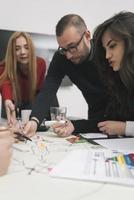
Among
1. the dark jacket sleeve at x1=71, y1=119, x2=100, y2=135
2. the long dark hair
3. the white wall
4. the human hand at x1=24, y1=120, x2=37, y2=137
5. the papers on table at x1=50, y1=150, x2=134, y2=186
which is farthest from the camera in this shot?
the white wall

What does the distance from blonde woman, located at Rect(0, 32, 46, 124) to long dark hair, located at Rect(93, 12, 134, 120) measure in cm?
71

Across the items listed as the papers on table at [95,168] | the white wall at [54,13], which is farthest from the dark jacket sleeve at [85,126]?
the white wall at [54,13]

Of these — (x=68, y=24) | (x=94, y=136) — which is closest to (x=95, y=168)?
(x=94, y=136)

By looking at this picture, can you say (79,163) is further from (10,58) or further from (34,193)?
(10,58)

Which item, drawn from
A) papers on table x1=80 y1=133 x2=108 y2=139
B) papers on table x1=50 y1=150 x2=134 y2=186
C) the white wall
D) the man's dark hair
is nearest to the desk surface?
papers on table x1=50 y1=150 x2=134 y2=186

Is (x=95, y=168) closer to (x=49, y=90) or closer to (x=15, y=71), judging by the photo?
(x=49, y=90)

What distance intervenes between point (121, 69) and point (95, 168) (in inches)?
23.1

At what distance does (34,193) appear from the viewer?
0.69 meters

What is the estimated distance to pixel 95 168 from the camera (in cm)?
85

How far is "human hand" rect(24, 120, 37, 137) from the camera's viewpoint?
1.37 metres

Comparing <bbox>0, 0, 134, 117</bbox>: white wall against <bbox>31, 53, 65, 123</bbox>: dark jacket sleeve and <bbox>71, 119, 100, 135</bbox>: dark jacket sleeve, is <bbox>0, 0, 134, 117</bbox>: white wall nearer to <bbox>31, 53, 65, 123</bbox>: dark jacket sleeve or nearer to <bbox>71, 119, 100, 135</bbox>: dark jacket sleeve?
<bbox>31, 53, 65, 123</bbox>: dark jacket sleeve

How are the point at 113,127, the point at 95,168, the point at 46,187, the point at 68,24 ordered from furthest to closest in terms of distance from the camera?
the point at 68,24 → the point at 113,127 → the point at 95,168 → the point at 46,187

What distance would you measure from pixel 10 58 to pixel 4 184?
1.54 metres

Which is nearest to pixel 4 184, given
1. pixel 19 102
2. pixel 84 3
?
pixel 19 102
